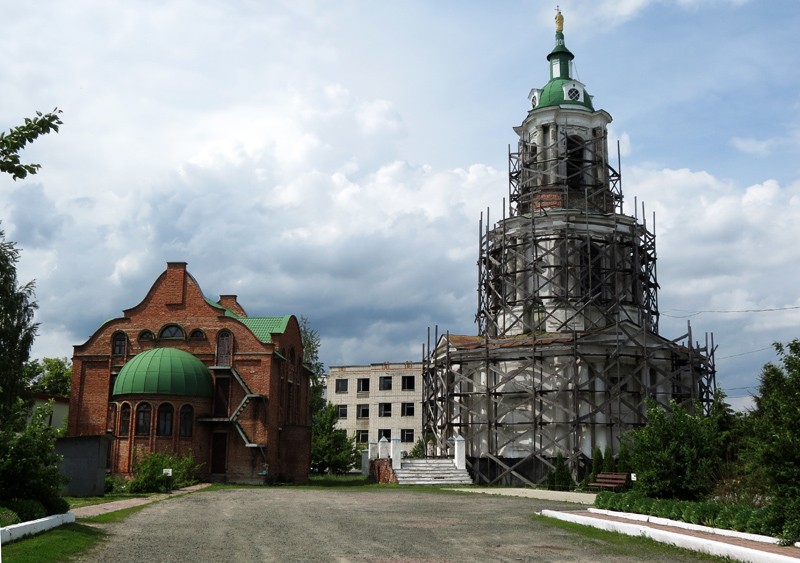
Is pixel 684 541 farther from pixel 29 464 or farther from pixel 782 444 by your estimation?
pixel 29 464

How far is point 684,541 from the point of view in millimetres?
15672

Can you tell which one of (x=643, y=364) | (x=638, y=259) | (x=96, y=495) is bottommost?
(x=96, y=495)

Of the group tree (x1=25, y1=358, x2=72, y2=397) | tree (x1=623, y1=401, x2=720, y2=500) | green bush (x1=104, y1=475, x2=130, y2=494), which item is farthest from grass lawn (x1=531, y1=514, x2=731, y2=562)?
tree (x1=25, y1=358, x2=72, y2=397)

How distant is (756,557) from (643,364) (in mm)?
29383

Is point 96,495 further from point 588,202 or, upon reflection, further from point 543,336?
point 588,202

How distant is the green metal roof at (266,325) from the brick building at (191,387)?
7 cm

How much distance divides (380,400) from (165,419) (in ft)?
123

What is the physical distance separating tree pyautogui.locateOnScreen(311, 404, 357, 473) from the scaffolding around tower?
1156cm

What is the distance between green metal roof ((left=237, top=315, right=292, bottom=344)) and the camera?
46.2m

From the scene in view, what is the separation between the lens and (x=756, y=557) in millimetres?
13391

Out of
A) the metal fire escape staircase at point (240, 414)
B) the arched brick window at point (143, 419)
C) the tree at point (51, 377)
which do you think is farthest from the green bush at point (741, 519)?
the tree at point (51, 377)

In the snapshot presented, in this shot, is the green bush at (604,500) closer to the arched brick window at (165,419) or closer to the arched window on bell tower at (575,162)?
the arched brick window at (165,419)

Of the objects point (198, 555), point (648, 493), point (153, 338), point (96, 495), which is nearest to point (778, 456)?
point (648, 493)

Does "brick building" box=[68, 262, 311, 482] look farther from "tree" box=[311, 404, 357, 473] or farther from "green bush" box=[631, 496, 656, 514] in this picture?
"green bush" box=[631, 496, 656, 514]
